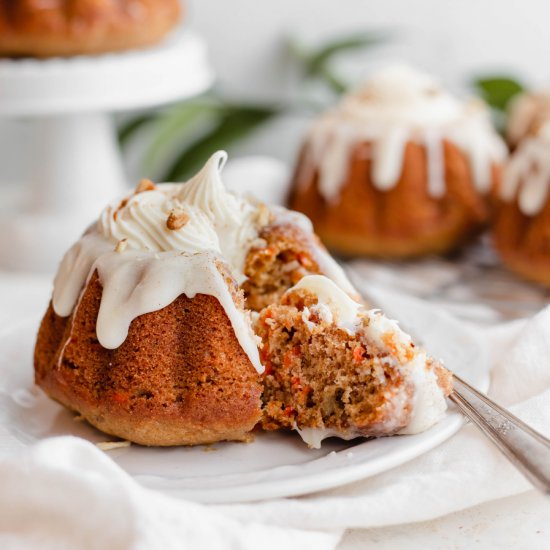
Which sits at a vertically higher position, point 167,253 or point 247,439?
point 167,253

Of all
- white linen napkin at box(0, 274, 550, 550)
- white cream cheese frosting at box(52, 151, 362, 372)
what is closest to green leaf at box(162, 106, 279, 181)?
white cream cheese frosting at box(52, 151, 362, 372)

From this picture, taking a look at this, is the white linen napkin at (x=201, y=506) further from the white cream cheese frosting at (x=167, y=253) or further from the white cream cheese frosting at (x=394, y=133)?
the white cream cheese frosting at (x=394, y=133)

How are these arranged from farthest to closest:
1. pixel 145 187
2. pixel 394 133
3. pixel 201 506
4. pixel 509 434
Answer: pixel 394 133
pixel 145 187
pixel 509 434
pixel 201 506

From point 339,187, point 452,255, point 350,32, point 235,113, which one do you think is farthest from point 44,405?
point 350,32

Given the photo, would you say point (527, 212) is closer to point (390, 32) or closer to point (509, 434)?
point (509, 434)

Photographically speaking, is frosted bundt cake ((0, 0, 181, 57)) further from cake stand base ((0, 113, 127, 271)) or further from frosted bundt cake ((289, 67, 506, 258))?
frosted bundt cake ((289, 67, 506, 258))

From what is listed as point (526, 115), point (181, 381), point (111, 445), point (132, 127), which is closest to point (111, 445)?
point (111, 445)

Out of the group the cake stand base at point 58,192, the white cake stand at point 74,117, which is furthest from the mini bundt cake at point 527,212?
the cake stand base at point 58,192
